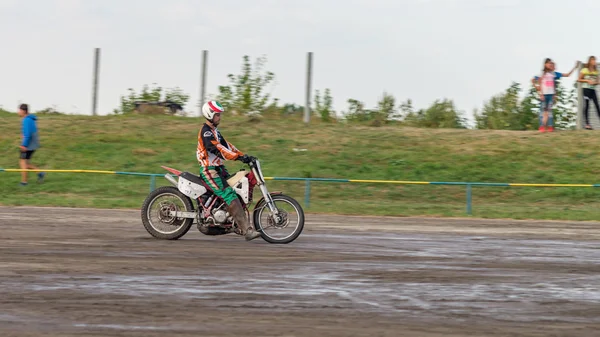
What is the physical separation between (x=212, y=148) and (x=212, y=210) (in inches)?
35.2

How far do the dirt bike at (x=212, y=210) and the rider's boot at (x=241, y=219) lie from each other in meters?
0.12

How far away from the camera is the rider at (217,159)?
13594 millimetres

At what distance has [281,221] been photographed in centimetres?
1399

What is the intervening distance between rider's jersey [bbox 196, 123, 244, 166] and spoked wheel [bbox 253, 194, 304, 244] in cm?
90

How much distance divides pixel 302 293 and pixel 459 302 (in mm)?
1347

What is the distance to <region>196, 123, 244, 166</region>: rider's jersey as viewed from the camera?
1355cm

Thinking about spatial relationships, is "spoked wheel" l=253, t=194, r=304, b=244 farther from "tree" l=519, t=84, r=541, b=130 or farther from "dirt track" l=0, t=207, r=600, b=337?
"tree" l=519, t=84, r=541, b=130

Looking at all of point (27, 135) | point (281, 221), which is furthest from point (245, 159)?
point (27, 135)

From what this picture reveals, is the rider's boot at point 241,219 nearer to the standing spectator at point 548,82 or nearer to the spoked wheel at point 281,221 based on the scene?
the spoked wheel at point 281,221

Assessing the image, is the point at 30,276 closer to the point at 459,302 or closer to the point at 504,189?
the point at 459,302

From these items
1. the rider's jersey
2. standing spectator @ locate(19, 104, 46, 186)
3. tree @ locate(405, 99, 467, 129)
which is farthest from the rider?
tree @ locate(405, 99, 467, 129)

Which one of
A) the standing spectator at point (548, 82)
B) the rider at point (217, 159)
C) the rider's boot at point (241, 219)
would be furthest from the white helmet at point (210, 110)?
the standing spectator at point (548, 82)

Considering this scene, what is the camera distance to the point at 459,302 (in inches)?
329

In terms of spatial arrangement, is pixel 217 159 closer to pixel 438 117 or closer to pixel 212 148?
pixel 212 148
